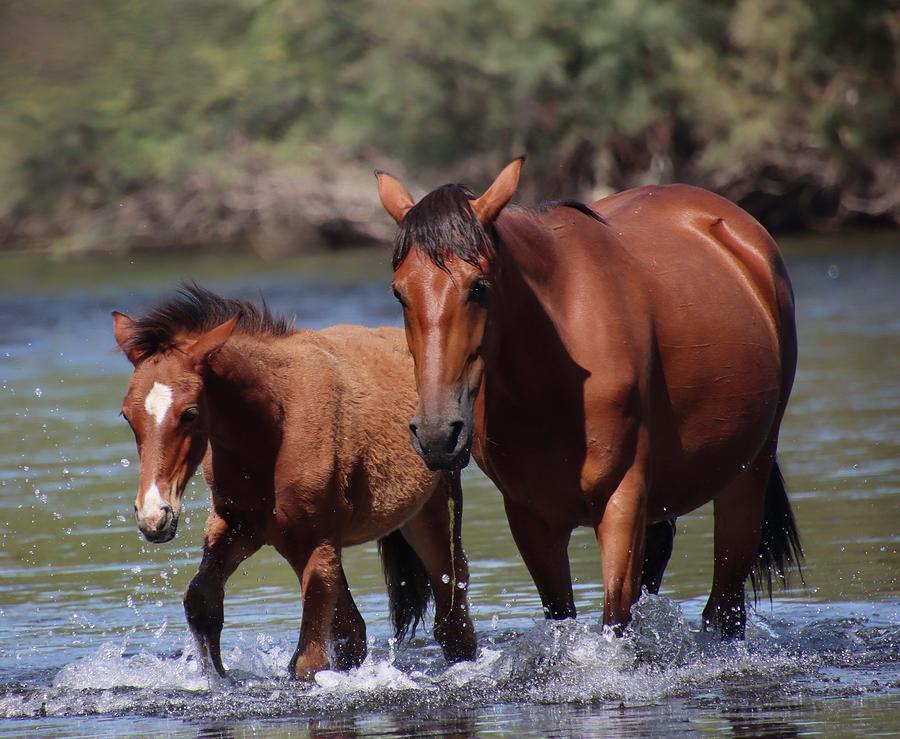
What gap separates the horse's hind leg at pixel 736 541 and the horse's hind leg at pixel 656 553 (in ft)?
0.89

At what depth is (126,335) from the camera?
591cm

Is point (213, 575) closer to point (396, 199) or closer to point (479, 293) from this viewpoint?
point (396, 199)

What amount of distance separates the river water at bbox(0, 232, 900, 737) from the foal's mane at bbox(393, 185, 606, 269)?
4.91 feet

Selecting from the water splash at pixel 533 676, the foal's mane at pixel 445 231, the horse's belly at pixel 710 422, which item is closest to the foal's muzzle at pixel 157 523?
the water splash at pixel 533 676

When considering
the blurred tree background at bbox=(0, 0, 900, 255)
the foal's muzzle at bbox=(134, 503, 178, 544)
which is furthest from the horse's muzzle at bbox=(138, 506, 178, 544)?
the blurred tree background at bbox=(0, 0, 900, 255)

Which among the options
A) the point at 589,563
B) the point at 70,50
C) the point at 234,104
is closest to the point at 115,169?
the point at 234,104

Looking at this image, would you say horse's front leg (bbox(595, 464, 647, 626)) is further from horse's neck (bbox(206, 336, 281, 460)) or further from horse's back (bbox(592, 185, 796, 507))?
horse's neck (bbox(206, 336, 281, 460))

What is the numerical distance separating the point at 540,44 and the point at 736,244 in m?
28.5

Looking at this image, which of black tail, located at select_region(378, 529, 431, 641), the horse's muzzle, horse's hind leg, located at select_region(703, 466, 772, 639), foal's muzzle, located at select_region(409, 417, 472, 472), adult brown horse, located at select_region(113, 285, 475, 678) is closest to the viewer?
foal's muzzle, located at select_region(409, 417, 472, 472)

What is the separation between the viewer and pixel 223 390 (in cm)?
608

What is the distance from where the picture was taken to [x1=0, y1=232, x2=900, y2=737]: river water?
5656mm

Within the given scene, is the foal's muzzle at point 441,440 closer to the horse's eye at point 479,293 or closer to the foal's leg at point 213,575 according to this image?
the horse's eye at point 479,293

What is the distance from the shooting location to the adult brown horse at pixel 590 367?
5156 mm

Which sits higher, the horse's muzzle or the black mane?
the black mane
